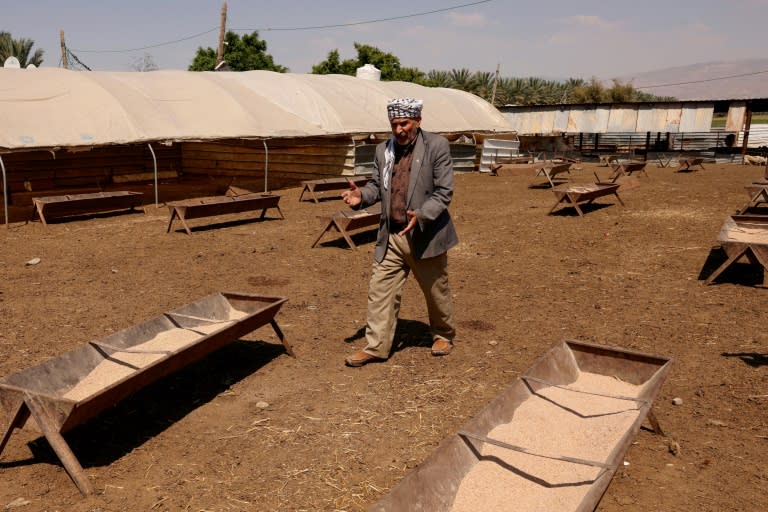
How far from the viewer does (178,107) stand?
18109 millimetres

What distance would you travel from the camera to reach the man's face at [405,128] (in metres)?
5.42

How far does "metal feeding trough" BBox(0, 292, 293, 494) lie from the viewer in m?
3.90

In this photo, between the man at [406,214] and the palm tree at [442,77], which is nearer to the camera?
the man at [406,214]

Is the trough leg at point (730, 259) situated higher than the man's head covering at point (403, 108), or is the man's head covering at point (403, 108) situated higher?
the man's head covering at point (403, 108)

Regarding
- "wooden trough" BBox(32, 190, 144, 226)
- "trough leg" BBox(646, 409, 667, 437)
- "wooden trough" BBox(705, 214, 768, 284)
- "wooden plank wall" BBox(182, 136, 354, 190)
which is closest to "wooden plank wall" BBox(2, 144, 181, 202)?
"wooden plank wall" BBox(182, 136, 354, 190)

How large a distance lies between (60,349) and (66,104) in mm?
11658

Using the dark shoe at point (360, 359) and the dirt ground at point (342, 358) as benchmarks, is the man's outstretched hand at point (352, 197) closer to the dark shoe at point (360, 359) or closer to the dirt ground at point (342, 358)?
the dark shoe at point (360, 359)

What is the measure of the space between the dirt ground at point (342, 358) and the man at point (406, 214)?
0.63 metres

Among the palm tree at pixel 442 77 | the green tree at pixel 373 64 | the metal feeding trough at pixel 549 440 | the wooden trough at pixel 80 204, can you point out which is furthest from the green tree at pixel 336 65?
the metal feeding trough at pixel 549 440

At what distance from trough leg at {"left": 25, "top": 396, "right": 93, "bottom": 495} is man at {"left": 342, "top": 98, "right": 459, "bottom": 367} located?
2570 millimetres

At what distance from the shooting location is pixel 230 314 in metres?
6.18

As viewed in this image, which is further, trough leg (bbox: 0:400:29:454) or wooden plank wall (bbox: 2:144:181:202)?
wooden plank wall (bbox: 2:144:181:202)

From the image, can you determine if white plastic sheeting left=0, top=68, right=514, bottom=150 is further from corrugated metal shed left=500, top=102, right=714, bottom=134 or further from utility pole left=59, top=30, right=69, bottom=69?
utility pole left=59, top=30, right=69, bottom=69

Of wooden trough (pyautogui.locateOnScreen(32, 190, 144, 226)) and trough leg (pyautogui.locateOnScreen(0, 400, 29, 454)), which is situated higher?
trough leg (pyautogui.locateOnScreen(0, 400, 29, 454))
